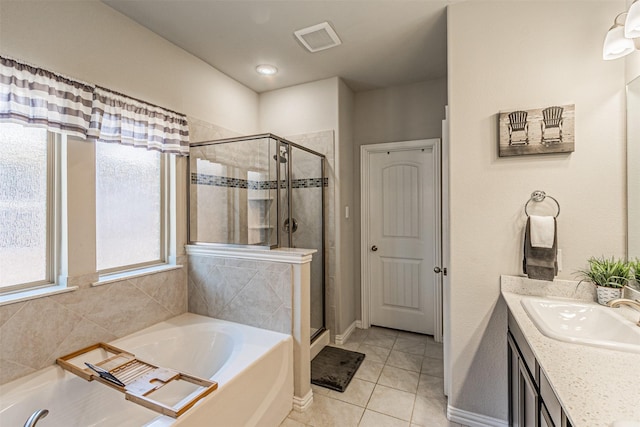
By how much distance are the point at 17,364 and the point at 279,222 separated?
1.63 m

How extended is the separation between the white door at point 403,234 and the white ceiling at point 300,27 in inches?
33.8

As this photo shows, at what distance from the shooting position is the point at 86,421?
1.56 m

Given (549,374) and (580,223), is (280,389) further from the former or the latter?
(580,223)

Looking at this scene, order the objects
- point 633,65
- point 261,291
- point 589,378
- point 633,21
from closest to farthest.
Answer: point 589,378 → point 633,21 → point 633,65 → point 261,291

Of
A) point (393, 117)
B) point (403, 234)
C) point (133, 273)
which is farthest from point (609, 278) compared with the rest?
point (133, 273)

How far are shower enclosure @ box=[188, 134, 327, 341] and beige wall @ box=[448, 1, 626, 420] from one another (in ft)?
4.20

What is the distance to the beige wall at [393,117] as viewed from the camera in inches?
118

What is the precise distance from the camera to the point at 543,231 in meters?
1.59

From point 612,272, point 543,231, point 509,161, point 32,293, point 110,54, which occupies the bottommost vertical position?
point 32,293

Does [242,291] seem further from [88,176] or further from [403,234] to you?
[403,234]

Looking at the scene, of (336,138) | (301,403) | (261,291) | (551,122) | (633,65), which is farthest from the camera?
(336,138)

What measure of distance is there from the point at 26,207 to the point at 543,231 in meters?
2.81

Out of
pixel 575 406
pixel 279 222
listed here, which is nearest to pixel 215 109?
pixel 279 222

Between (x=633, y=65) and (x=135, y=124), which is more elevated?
(x=633, y=65)
